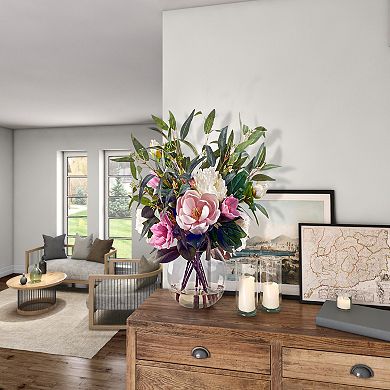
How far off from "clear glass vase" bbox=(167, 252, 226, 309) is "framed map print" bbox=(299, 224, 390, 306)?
17.7 inches

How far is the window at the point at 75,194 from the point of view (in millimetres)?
6359

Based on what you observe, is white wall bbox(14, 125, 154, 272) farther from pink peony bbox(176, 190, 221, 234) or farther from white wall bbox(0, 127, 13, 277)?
pink peony bbox(176, 190, 221, 234)

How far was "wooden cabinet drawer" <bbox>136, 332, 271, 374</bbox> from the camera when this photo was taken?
132cm

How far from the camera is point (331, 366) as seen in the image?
1250 millimetres

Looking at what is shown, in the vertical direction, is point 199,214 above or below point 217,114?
below

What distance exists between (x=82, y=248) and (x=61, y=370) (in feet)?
9.13

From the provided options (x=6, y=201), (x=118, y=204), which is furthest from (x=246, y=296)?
(x=6, y=201)

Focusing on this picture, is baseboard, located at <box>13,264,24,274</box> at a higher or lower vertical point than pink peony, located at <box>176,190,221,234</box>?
lower

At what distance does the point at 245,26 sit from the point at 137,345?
168cm

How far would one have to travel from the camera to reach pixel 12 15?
2.08 m

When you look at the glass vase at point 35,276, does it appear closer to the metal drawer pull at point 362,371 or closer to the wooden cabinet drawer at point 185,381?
the wooden cabinet drawer at point 185,381

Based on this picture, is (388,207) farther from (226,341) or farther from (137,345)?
(137,345)

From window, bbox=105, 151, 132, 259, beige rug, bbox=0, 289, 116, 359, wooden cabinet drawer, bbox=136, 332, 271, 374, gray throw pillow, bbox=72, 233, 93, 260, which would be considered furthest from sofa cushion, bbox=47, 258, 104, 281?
wooden cabinet drawer, bbox=136, 332, 271, 374

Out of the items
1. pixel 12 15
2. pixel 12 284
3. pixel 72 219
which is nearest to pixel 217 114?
pixel 12 15
